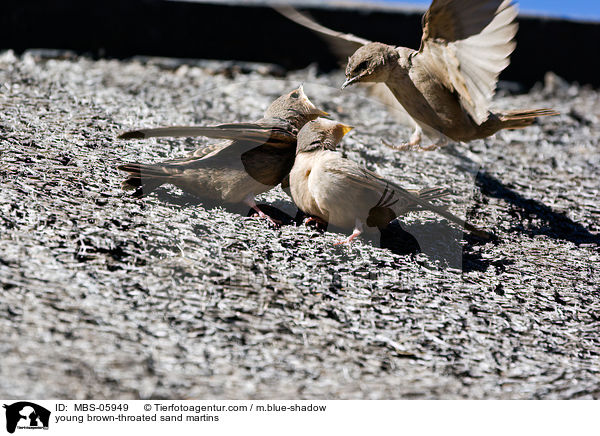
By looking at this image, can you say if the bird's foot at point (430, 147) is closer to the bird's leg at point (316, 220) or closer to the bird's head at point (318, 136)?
the bird's head at point (318, 136)

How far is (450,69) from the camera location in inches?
139

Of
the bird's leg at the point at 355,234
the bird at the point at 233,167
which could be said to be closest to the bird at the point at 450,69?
the bird at the point at 233,167

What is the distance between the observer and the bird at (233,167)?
111 inches

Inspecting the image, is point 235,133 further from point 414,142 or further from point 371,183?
point 414,142

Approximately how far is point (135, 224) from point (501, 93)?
16.0 ft

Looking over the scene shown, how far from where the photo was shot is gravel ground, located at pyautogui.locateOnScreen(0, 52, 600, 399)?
1875 mm

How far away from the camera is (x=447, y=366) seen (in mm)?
2094

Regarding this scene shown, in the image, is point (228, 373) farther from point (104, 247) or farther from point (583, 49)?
point (583, 49)

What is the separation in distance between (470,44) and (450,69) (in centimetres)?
26

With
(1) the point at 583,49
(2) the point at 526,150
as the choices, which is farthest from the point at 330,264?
(1) the point at 583,49

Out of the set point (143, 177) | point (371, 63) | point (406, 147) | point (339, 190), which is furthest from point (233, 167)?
point (406, 147)

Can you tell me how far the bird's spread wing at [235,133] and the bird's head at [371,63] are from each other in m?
1.01

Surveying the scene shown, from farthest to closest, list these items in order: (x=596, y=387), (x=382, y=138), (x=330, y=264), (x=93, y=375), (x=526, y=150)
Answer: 1. (x=526, y=150)
2. (x=382, y=138)
3. (x=330, y=264)
4. (x=596, y=387)
5. (x=93, y=375)

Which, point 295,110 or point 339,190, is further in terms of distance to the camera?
point 295,110
